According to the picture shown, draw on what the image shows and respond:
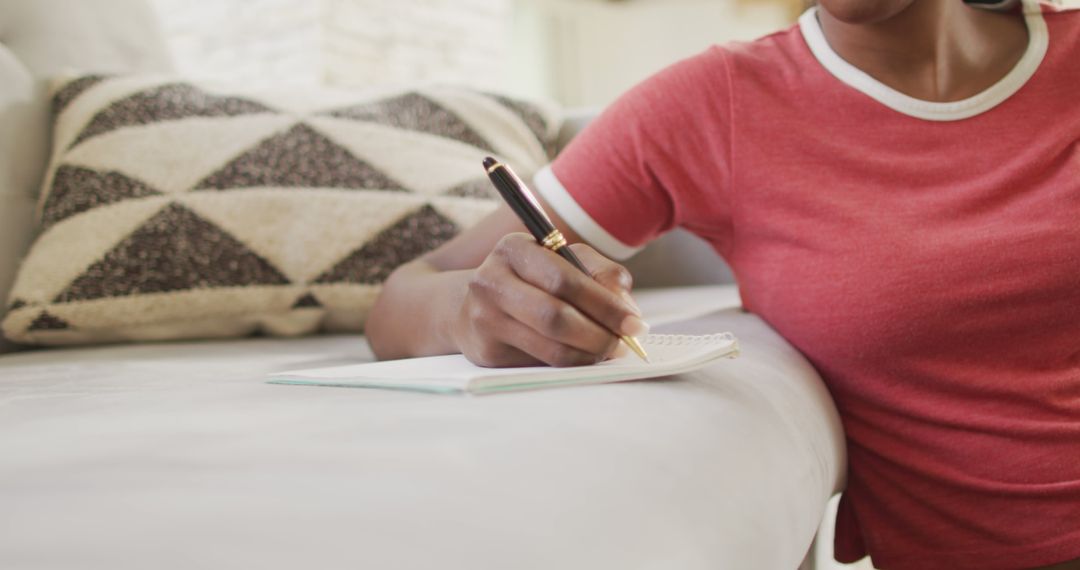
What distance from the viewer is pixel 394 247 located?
971 mm

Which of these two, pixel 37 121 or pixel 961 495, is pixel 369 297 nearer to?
pixel 37 121

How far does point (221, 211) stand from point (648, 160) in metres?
0.47

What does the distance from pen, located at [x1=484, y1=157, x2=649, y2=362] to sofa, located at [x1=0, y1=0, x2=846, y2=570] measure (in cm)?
7

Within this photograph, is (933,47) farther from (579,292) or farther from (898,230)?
(579,292)

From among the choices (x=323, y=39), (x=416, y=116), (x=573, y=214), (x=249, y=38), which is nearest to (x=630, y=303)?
(x=573, y=214)

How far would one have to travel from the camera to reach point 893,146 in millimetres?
748

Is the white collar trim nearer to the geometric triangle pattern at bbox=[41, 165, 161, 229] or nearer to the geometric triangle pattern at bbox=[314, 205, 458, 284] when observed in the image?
the geometric triangle pattern at bbox=[314, 205, 458, 284]

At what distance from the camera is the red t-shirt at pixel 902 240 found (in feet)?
2.18

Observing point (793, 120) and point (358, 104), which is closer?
point (793, 120)

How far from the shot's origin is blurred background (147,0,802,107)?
10.4ft

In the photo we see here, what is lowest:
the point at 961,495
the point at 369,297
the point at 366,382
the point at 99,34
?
the point at 961,495

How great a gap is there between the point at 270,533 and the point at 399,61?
3.40 m

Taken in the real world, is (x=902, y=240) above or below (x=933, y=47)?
below

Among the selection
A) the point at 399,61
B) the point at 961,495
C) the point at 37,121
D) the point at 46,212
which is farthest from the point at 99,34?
the point at 399,61
